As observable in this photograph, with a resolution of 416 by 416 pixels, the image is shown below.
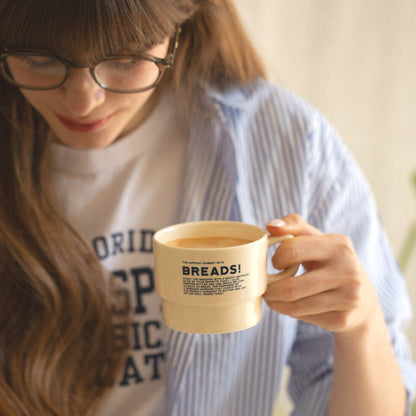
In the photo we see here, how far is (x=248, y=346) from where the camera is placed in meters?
1.03

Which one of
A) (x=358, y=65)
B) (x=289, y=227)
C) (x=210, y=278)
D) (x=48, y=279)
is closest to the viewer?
(x=210, y=278)

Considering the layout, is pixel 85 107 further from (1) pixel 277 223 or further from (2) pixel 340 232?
(2) pixel 340 232

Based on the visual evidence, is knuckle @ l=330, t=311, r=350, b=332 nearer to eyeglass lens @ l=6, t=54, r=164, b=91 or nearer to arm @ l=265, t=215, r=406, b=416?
arm @ l=265, t=215, r=406, b=416

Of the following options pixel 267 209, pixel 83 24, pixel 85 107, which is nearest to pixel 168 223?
pixel 267 209

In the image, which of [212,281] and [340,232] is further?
[340,232]

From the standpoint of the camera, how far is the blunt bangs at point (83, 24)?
62 cm

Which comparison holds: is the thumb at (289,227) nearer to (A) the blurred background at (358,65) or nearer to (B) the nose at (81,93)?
(B) the nose at (81,93)

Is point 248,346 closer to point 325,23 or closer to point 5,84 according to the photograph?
point 5,84

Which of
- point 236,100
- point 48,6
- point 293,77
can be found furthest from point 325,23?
point 48,6

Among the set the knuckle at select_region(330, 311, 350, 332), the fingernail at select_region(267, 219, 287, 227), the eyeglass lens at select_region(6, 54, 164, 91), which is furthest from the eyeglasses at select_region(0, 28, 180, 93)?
the knuckle at select_region(330, 311, 350, 332)

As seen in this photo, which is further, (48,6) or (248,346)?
(248,346)

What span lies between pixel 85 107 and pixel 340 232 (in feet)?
1.87

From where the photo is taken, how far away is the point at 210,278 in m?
0.62

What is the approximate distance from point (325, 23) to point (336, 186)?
0.95 meters
